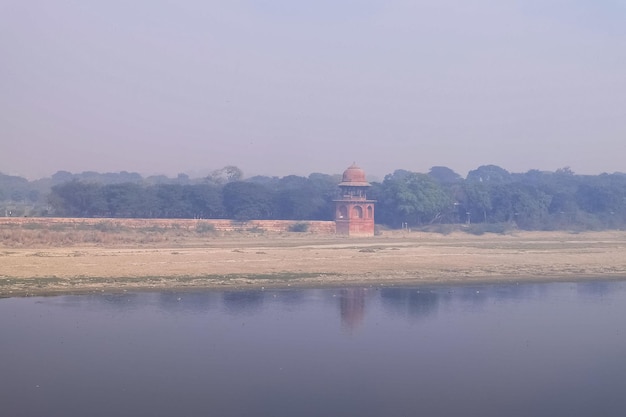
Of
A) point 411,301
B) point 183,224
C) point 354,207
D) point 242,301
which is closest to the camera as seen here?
point 242,301

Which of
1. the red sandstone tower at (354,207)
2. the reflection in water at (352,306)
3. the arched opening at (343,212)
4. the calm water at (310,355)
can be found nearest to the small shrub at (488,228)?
the red sandstone tower at (354,207)

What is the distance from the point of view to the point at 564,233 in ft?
176

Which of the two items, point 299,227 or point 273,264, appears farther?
point 299,227

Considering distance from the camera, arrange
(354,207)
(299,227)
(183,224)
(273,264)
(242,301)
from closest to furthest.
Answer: (242,301), (273,264), (183,224), (299,227), (354,207)

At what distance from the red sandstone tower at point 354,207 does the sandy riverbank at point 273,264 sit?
7678 millimetres

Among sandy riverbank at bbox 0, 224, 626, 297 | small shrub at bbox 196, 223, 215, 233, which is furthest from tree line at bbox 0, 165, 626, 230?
sandy riverbank at bbox 0, 224, 626, 297

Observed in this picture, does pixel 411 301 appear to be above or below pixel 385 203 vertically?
below

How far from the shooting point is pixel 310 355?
15.1m

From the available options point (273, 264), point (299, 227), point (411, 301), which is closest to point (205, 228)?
point (299, 227)

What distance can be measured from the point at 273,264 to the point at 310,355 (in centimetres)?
1414

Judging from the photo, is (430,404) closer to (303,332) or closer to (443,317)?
(303,332)

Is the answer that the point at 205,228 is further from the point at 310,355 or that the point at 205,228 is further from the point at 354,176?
the point at 310,355

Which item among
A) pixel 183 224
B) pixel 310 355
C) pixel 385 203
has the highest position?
pixel 385 203

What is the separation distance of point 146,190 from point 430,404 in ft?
140
